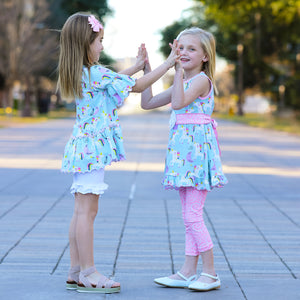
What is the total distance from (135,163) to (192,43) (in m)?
9.94

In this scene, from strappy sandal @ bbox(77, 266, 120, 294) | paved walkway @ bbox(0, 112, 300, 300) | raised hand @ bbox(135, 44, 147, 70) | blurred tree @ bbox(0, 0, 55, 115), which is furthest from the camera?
blurred tree @ bbox(0, 0, 55, 115)

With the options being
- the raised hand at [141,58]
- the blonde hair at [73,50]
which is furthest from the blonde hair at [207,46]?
the blonde hair at [73,50]

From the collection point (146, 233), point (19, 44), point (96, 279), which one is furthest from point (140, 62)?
point (19, 44)

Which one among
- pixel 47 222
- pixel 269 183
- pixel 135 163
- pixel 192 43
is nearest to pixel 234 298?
pixel 192 43

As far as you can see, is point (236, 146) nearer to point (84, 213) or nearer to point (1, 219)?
point (1, 219)

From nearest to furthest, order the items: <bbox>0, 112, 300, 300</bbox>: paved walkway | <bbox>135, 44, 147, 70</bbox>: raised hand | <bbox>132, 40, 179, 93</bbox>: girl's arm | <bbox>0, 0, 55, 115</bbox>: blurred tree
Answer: <bbox>132, 40, 179, 93</bbox>: girl's arm → <bbox>135, 44, 147, 70</bbox>: raised hand → <bbox>0, 112, 300, 300</bbox>: paved walkway → <bbox>0, 0, 55, 115</bbox>: blurred tree

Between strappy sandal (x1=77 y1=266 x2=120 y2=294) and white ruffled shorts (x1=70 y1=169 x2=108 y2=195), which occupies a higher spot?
white ruffled shorts (x1=70 y1=169 x2=108 y2=195)

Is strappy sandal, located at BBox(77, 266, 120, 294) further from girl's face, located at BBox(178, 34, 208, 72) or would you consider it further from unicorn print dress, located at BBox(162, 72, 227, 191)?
girl's face, located at BBox(178, 34, 208, 72)

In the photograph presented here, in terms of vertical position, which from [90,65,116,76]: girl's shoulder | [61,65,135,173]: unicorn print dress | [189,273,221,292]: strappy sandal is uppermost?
[90,65,116,76]: girl's shoulder

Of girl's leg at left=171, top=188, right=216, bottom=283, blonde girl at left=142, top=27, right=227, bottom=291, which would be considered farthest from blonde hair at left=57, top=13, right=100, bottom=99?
girl's leg at left=171, top=188, right=216, bottom=283

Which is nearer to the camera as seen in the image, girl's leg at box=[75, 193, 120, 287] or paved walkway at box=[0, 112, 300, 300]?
girl's leg at box=[75, 193, 120, 287]

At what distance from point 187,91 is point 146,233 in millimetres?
2491

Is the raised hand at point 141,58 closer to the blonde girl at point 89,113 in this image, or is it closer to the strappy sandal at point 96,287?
the blonde girl at point 89,113

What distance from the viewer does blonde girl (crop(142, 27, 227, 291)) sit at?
4.71 m
